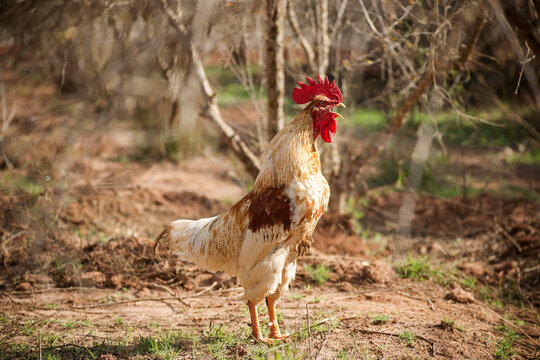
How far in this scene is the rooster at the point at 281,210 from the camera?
117 inches

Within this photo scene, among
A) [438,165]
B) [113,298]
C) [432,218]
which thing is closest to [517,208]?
[432,218]

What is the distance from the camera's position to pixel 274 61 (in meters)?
4.48

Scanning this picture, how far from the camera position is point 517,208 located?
5777 mm

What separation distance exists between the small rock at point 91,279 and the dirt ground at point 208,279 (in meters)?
0.01

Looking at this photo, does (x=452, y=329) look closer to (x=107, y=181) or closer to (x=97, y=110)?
(x=107, y=181)

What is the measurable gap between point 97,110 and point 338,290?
9.56 ft

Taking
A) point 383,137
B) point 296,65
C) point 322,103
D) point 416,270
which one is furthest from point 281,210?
point 296,65

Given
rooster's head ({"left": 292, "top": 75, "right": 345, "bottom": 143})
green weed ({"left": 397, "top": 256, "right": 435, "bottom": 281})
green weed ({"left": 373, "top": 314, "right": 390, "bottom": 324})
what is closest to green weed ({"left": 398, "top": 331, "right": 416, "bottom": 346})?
green weed ({"left": 373, "top": 314, "right": 390, "bottom": 324})

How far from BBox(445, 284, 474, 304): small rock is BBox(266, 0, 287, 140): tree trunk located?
2572 millimetres

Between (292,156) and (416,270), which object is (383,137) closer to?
(416,270)

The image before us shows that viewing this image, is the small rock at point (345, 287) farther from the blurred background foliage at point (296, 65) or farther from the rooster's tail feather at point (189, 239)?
the blurred background foliage at point (296, 65)

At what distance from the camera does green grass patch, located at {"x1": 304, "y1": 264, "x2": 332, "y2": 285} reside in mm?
4392

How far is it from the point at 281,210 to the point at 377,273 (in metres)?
1.93

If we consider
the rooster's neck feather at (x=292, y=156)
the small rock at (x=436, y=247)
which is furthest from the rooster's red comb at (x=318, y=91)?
the small rock at (x=436, y=247)
